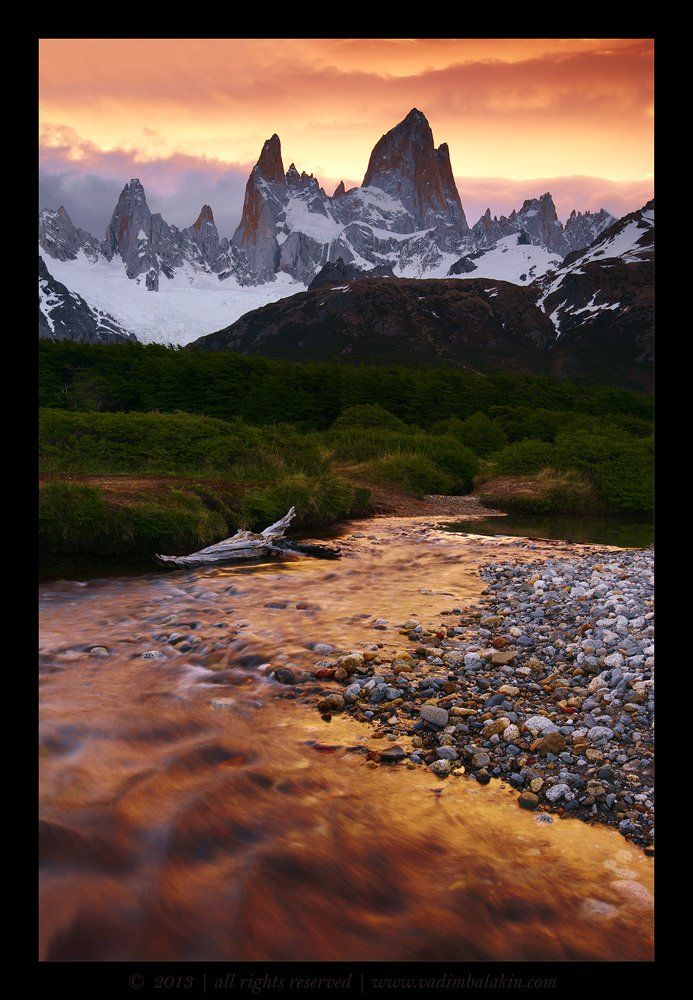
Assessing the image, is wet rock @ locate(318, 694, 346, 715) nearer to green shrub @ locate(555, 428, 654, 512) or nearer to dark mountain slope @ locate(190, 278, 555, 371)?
green shrub @ locate(555, 428, 654, 512)

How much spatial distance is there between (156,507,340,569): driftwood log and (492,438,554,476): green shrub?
39.2 feet

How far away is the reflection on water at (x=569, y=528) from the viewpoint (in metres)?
14.1

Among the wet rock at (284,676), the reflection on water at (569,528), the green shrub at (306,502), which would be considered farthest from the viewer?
the reflection on water at (569,528)

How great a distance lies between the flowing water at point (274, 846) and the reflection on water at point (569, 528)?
1040 cm

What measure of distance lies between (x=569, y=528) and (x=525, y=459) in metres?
6.85

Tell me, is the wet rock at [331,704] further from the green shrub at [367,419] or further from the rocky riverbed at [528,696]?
the green shrub at [367,419]

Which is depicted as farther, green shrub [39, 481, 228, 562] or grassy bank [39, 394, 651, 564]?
grassy bank [39, 394, 651, 564]

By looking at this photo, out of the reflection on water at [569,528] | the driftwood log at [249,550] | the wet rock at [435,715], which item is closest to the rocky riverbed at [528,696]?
the wet rock at [435,715]

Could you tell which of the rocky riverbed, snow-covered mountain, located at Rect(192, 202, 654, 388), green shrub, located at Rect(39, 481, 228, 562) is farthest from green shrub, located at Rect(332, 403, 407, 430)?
snow-covered mountain, located at Rect(192, 202, 654, 388)

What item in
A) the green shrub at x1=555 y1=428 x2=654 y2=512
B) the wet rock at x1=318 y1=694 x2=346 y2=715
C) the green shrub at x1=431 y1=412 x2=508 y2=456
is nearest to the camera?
the wet rock at x1=318 y1=694 x2=346 y2=715

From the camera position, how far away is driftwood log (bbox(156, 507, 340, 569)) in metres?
10.5

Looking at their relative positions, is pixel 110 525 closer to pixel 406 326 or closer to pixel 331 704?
pixel 331 704

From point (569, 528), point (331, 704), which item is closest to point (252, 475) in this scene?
point (569, 528)

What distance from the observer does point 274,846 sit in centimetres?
338
